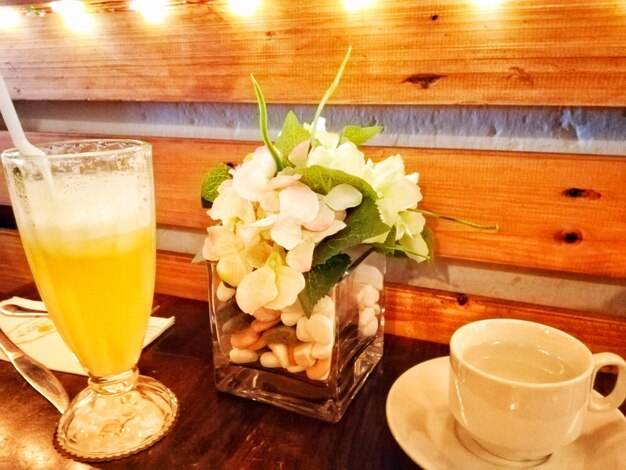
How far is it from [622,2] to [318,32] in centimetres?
39

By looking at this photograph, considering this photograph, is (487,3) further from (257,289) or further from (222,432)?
(222,432)

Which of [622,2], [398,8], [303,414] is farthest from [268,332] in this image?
[622,2]

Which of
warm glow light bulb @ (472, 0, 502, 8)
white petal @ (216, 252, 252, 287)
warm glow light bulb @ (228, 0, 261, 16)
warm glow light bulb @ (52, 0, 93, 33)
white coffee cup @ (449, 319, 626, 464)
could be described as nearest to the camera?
white coffee cup @ (449, 319, 626, 464)

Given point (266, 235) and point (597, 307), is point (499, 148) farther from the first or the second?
point (266, 235)

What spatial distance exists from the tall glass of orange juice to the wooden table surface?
2 cm

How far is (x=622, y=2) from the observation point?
24.8 inches

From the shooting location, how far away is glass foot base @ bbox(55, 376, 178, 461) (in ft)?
1.88

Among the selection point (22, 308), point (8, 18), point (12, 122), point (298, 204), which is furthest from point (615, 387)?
point (8, 18)

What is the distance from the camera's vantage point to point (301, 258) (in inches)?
21.2

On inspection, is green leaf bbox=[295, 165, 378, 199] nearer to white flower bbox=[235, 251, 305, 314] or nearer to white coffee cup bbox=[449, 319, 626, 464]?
white flower bbox=[235, 251, 305, 314]

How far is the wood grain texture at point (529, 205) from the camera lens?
0.70m

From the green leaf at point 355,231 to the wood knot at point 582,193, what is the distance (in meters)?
0.30

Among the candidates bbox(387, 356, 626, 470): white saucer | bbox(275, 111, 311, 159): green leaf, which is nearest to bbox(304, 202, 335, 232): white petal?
bbox(275, 111, 311, 159): green leaf

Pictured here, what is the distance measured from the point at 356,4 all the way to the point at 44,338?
0.68 metres
